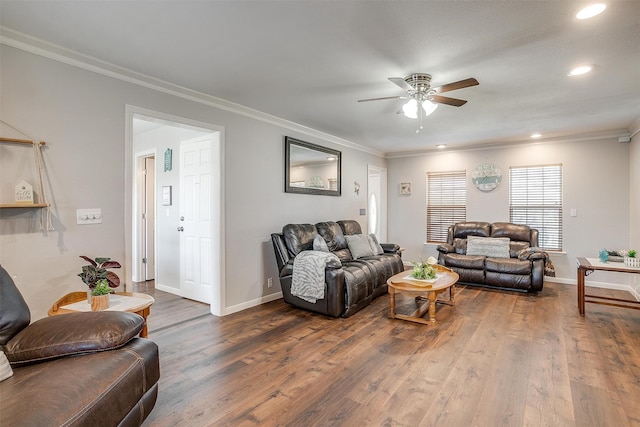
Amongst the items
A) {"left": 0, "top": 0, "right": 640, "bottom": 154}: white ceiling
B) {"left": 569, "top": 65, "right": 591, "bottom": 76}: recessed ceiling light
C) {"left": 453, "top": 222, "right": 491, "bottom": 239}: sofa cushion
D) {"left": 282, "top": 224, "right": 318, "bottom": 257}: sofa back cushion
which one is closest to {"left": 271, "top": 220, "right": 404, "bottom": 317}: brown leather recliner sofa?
{"left": 282, "top": 224, "right": 318, "bottom": 257}: sofa back cushion

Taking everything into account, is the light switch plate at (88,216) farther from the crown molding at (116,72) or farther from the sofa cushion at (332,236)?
the sofa cushion at (332,236)

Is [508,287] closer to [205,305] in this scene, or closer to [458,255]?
[458,255]

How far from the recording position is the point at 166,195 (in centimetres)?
480

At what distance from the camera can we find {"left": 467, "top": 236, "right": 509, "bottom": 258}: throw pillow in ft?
16.9

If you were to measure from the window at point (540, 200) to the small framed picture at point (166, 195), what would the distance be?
18.9 ft

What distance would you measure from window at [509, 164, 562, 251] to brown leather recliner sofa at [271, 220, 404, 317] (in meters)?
2.49

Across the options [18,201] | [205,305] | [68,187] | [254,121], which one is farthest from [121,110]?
[205,305]

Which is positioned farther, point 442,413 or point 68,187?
point 68,187

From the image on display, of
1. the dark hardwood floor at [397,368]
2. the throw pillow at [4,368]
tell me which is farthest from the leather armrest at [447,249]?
the throw pillow at [4,368]

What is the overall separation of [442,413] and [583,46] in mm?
2783

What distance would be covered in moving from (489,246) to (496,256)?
0.62 ft

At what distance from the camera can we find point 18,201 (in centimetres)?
225

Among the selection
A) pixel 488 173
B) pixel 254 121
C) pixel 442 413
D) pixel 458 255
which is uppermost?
pixel 254 121

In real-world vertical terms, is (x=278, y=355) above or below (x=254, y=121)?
below
